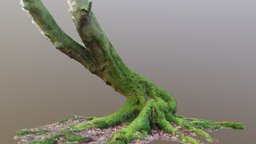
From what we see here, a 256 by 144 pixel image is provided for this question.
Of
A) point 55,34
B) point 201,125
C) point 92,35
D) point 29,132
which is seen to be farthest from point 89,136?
point 201,125

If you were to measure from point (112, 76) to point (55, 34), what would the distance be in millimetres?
1057


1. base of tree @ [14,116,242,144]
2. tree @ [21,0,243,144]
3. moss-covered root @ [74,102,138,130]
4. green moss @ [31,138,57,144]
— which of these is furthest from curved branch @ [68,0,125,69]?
green moss @ [31,138,57,144]

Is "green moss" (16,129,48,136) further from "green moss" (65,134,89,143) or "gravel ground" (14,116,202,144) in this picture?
"green moss" (65,134,89,143)

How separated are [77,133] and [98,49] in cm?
135

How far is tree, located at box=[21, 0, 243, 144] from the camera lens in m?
5.90

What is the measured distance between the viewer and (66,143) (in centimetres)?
506

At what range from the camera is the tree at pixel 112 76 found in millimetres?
5902

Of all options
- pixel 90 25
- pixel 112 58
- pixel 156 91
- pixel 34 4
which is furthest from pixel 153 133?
pixel 34 4

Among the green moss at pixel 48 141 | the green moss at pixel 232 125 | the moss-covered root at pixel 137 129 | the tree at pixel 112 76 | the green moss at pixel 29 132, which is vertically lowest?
the green moss at pixel 48 141

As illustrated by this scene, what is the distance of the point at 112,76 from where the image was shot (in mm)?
6309

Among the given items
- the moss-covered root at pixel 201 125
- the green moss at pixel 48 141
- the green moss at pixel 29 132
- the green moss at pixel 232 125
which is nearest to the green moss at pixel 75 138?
the green moss at pixel 48 141

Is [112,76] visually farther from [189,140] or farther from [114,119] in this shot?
[189,140]

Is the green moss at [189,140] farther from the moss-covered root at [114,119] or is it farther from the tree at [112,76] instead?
the moss-covered root at [114,119]

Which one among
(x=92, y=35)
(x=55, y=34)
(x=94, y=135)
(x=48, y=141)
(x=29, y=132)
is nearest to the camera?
(x=48, y=141)
